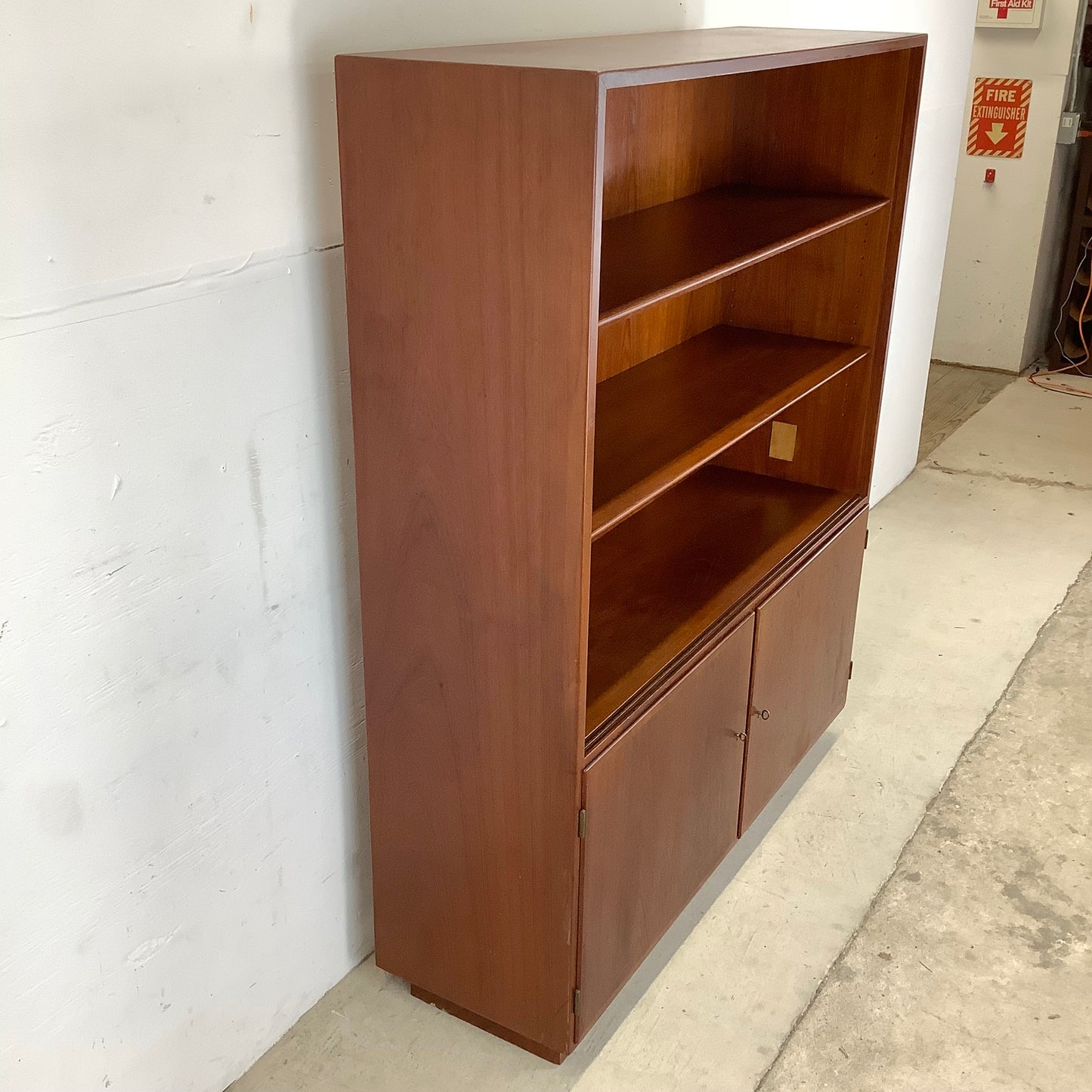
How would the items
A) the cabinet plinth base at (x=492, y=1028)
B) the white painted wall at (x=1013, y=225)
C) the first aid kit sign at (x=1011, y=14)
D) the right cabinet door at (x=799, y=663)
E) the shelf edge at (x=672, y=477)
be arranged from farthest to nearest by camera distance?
the white painted wall at (x=1013, y=225)
the first aid kit sign at (x=1011, y=14)
the right cabinet door at (x=799, y=663)
the cabinet plinth base at (x=492, y=1028)
the shelf edge at (x=672, y=477)

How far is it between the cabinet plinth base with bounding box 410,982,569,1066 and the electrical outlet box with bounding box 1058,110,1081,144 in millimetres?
5025

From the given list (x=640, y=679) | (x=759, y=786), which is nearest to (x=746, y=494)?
(x=759, y=786)

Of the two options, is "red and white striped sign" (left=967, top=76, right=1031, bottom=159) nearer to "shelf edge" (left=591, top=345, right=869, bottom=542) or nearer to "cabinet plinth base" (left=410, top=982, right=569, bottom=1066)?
"shelf edge" (left=591, top=345, right=869, bottom=542)

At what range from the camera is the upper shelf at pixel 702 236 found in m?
1.77

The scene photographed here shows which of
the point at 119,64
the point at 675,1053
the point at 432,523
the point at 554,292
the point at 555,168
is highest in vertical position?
the point at 119,64

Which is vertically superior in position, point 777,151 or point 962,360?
point 777,151

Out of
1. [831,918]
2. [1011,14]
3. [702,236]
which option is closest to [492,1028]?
[831,918]

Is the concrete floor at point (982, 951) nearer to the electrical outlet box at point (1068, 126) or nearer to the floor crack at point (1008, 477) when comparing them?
the floor crack at point (1008, 477)

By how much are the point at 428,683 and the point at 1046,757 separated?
182 centimetres

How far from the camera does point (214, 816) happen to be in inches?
70.9

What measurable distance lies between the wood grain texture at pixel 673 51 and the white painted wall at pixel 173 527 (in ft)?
0.59

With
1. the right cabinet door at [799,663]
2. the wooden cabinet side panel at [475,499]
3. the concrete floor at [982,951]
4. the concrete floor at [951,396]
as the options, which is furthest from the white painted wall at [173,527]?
the concrete floor at [951,396]

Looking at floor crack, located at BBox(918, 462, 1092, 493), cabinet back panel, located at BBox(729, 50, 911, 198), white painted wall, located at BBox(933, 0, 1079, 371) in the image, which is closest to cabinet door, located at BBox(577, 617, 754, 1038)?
cabinet back panel, located at BBox(729, 50, 911, 198)

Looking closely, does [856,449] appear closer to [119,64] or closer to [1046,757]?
[1046,757]
